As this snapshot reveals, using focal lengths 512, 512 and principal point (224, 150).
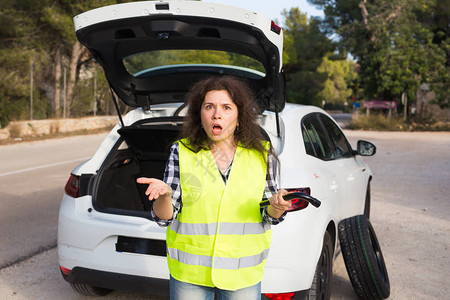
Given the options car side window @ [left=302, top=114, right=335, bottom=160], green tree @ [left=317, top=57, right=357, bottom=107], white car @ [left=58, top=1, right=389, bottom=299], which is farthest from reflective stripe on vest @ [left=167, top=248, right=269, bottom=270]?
green tree @ [left=317, top=57, right=357, bottom=107]

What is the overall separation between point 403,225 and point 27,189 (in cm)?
597

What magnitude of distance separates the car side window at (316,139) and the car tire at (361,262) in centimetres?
59

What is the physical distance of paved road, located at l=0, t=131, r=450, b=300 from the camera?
4.29 metres

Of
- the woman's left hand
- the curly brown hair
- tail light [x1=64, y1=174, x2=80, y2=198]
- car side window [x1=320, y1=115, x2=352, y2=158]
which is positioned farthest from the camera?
car side window [x1=320, y1=115, x2=352, y2=158]

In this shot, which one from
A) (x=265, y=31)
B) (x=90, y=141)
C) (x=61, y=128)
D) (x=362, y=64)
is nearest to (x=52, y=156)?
(x=90, y=141)

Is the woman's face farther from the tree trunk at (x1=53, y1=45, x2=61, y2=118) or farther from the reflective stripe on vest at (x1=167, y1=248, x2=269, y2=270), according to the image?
the tree trunk at (x1=53, y1=45, x2=61, y2=118)

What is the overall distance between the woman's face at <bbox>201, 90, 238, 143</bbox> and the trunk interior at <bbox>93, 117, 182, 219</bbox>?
1462 millimetres

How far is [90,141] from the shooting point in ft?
60.8

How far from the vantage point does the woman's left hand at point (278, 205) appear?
2004 mm

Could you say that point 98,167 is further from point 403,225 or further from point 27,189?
point 27,189

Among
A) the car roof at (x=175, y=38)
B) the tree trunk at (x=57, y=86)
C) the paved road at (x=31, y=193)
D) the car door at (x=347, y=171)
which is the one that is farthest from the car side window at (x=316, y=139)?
the tree trunk at (x=57, y=86)

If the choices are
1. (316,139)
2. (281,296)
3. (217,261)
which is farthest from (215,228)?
(316,139)

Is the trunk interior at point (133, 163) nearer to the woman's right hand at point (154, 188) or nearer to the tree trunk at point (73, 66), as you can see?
the woman's right hand at point (154, 188)

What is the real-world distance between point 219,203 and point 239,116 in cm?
42
